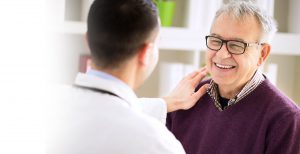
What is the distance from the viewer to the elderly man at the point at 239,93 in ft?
5.73

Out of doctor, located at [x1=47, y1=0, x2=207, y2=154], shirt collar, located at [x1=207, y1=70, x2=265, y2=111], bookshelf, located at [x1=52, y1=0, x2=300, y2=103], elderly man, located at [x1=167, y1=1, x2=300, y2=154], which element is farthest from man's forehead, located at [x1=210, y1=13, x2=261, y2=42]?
bookshelf, located at [x1=52, y1=0, x2=300, y2=103]

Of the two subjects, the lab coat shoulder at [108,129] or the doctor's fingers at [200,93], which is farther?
the doctor's fingers at [200,93]

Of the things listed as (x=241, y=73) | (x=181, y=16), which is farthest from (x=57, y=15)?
(x=241, y=73)

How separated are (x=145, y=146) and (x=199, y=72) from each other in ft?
3.37

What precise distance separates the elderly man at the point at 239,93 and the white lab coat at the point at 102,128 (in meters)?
0.75

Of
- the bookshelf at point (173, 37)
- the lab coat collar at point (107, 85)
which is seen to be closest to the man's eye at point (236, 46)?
the lab coat collar at point (107, 85)

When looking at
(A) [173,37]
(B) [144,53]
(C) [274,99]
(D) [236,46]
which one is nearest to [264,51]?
(D) [236,46]

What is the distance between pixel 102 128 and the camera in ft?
3.38

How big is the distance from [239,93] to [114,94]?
87 centimetres

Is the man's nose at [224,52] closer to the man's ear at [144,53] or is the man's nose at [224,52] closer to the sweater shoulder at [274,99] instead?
the sweater shoulder at [274,99]

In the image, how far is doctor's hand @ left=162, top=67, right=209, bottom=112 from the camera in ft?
6.40

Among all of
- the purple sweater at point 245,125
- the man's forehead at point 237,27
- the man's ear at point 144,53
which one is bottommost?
the purple sweater at point 245,125

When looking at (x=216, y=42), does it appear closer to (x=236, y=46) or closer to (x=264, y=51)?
(x=236, y=46)

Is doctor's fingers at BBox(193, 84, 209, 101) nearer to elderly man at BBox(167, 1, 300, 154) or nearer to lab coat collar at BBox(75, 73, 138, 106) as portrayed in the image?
elderly man at BBox(167, 1, 300, 154)
